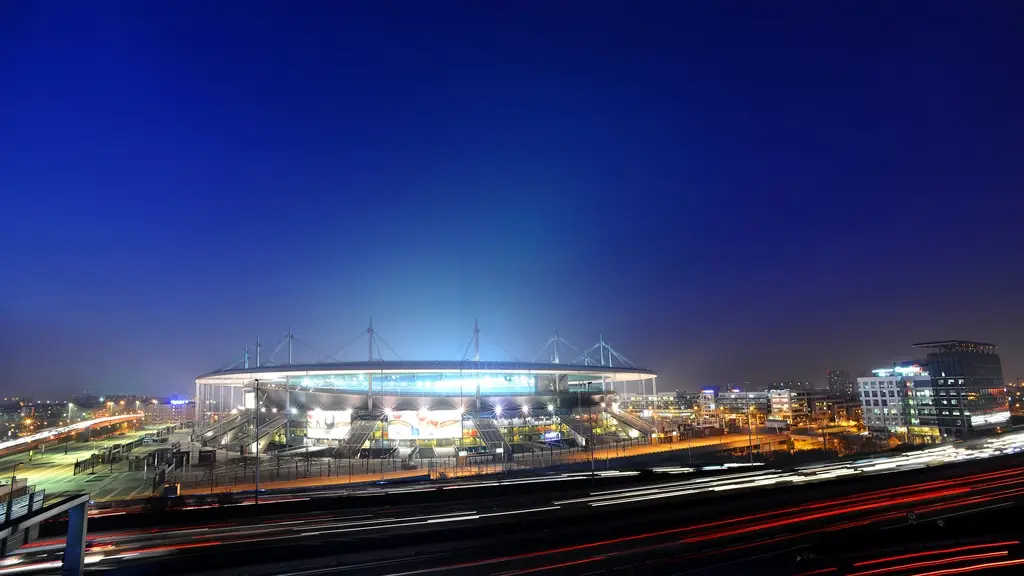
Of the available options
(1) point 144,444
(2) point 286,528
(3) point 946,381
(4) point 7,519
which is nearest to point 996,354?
(3) point 946,381

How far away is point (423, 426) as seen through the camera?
59938 mm

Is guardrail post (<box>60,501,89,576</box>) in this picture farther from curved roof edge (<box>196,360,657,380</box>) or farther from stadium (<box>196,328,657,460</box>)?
curved roof edge (<box>196,360,657,380</box>)

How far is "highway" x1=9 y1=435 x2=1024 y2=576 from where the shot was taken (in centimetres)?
1554

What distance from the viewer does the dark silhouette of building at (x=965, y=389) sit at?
104875 millimetres

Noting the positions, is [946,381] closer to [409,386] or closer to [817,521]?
[409,386]

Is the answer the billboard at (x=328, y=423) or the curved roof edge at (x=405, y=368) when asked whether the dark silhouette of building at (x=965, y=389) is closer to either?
the curved roof edge at (x=405, y=368)

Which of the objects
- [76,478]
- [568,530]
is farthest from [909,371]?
[76,478]

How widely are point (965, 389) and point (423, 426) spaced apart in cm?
11388

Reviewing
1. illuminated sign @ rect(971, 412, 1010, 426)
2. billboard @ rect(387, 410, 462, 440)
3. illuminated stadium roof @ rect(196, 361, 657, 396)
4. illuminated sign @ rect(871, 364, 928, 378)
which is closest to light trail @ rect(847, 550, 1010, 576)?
billboard @ rect(387, 410, 462, 440)

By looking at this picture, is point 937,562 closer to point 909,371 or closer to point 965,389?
point 965,389

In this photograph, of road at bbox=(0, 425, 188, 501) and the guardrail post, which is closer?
the guardrail post

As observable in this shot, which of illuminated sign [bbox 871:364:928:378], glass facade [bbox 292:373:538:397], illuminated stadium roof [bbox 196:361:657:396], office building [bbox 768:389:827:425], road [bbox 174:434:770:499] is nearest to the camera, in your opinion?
road [bbox 174:434:770:499]

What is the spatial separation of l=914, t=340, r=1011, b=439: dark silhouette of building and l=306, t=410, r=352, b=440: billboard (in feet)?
378

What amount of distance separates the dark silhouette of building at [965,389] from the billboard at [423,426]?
104043 millimetres
